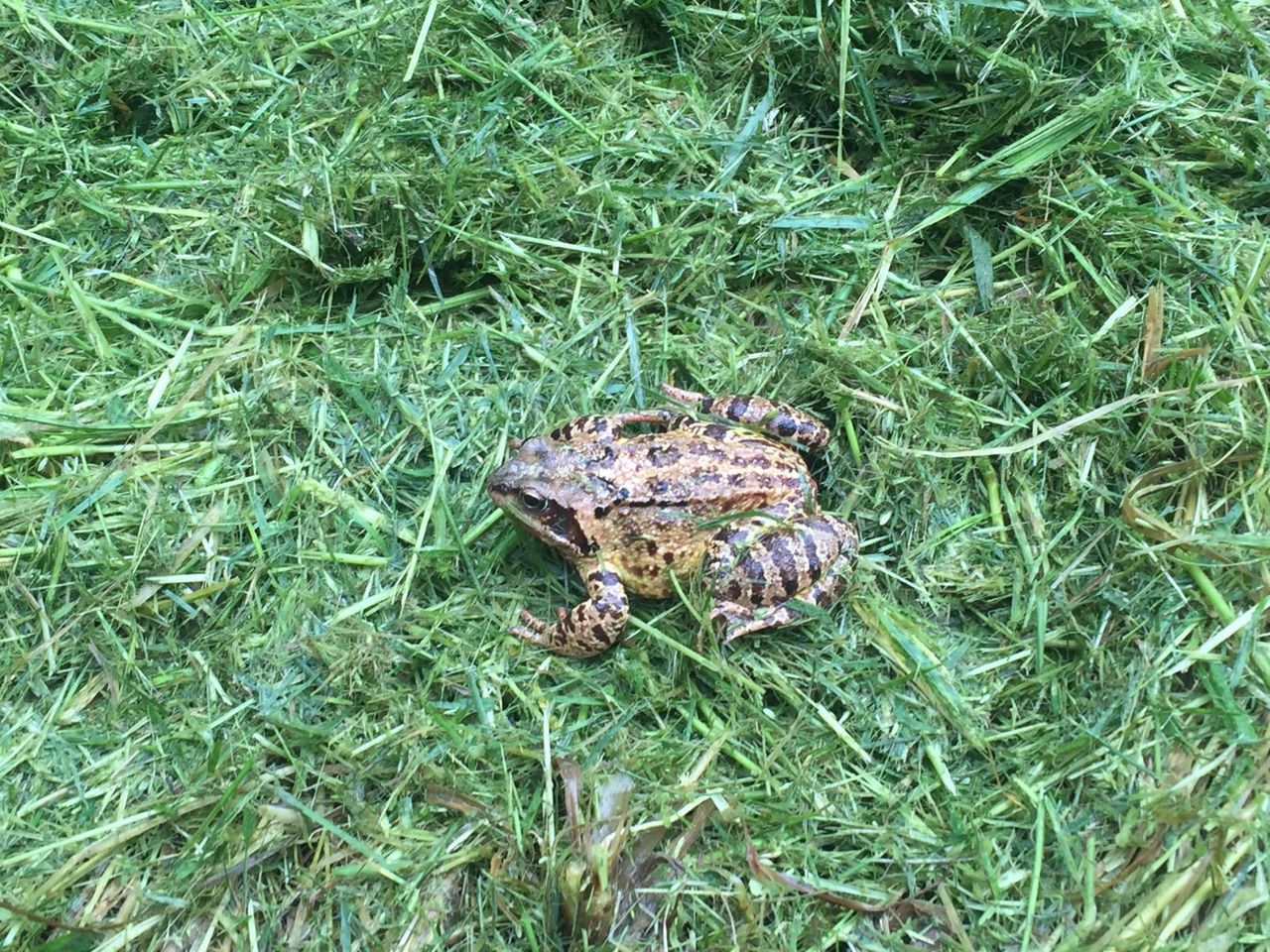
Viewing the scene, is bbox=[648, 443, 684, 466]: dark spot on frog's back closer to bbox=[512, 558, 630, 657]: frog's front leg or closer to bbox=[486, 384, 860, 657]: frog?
bbox=[486, 384, 860, 657]: frog

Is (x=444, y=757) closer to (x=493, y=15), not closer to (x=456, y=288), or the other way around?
(x=456, y=288)

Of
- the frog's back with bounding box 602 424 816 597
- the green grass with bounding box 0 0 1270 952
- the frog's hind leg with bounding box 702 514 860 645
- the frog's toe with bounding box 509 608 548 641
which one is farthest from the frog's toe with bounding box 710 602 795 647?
the frog's toe with bounding box 509 608 548 641

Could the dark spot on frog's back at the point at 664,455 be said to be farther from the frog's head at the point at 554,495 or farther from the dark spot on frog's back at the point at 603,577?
the dark spot on frog's back at the point at 603,577

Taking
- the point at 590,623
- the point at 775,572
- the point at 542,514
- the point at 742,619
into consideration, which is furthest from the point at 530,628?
the point at 775,572

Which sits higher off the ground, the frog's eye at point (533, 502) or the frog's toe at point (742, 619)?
the frog's eye at point (533, 502)

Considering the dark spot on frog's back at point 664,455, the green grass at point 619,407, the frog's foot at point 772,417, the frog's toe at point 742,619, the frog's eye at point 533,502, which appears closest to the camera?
the green grass at point 619,407

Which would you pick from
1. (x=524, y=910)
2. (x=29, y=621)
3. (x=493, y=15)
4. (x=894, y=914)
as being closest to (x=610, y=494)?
(x=524, y=910)

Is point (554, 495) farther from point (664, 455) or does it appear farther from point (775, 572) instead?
point (775, 572)

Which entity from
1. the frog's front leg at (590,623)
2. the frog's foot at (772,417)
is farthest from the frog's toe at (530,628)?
the frog's foot at (772,417)
